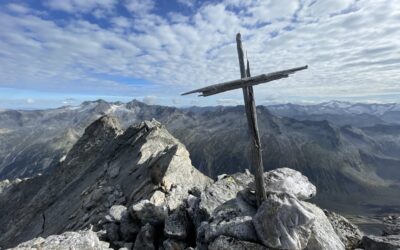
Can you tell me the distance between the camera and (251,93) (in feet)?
68.8

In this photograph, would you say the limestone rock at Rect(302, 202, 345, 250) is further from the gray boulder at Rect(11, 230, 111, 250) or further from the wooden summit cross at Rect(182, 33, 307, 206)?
the gray boulder at Rect(11, 230, 111, 250)

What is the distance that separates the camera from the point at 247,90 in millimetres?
20812

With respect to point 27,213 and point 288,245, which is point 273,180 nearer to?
point 288,245

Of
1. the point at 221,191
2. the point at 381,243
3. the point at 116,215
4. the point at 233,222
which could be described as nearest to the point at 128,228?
the point at 116,215

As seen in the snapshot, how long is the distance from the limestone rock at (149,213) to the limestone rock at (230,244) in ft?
26.5

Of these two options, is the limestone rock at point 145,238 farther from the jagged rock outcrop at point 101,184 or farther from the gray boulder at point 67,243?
the gray boulder at point 67,243

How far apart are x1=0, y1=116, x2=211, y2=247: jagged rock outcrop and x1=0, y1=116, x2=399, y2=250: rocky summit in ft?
0.65

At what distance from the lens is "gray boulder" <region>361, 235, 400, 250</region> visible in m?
18.1

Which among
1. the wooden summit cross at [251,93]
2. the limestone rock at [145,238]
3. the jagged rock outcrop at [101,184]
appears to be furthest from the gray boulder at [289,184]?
the jagged rock outcrop at [101,184]

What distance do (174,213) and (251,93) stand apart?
9904 mm

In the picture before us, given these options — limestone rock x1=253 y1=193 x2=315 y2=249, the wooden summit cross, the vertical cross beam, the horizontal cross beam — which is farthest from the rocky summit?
the horizontal cross beam

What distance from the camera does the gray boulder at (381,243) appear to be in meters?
18.1

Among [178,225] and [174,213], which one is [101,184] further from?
[178,225]

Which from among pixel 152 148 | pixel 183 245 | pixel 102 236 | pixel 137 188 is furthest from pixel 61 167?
pixel 183 245
